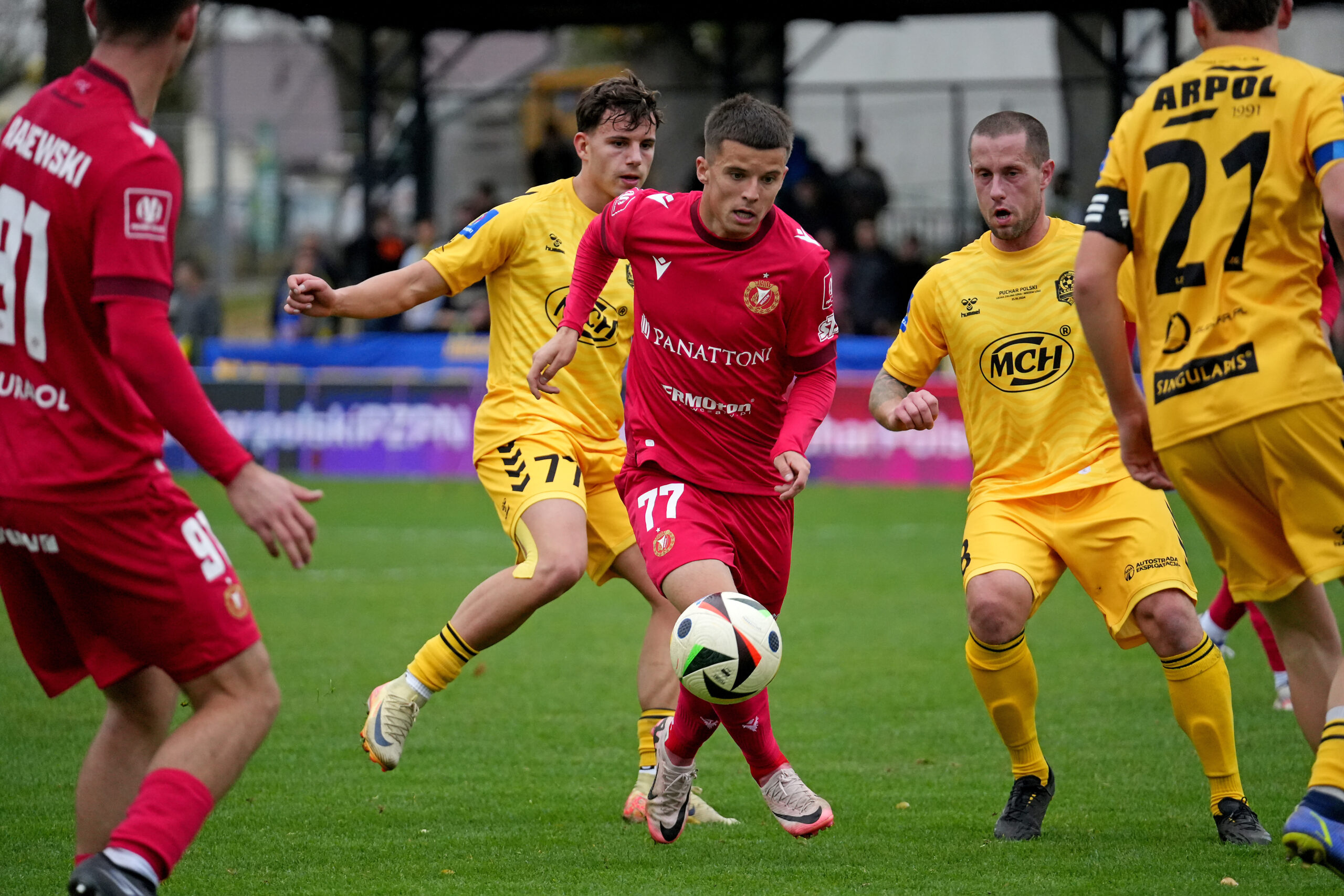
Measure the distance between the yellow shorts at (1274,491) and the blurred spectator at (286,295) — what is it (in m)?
16.1

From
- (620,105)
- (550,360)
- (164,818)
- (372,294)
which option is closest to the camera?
(164,818)

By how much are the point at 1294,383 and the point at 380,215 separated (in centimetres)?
1859

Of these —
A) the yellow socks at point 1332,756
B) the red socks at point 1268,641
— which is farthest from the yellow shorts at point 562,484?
the red socks at point 1268,641

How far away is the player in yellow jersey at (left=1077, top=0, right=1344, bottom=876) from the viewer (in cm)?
389

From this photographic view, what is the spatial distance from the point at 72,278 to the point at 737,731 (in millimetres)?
2719

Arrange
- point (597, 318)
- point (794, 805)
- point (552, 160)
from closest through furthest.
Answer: point (794, 805) < point (597, 318) < point (552, 160)

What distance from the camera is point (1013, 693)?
5.35 metres

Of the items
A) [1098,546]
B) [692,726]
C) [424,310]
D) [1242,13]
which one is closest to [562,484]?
[692,726]

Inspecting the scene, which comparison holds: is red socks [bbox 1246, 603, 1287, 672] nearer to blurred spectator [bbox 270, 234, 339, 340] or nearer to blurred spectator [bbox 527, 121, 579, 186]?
blurred spectator [bbox 527, 121, 579, 186]

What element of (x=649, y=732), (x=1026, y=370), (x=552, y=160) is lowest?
(x=649, y=732)

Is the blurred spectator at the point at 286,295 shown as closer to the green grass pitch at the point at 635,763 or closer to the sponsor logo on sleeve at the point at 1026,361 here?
the green grass pitch at the point at 635,763

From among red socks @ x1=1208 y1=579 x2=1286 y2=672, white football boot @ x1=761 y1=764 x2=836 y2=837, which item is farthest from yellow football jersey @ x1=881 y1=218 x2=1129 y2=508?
red socks @ x1=1208 y1=579 x2=1286 y2=672

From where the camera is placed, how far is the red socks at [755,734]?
17.1 ft

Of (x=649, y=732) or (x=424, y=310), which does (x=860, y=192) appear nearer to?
(x=424, y=310)
